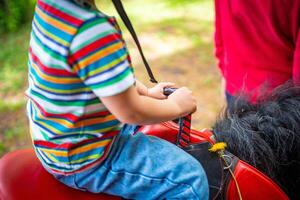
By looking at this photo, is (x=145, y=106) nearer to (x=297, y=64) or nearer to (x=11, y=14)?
(x=297, y=64)

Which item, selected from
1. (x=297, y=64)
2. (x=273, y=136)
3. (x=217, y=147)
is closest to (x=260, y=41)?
(x=297, y=64)

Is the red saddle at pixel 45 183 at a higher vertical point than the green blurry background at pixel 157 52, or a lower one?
higher

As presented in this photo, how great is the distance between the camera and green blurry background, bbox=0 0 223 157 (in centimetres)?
338

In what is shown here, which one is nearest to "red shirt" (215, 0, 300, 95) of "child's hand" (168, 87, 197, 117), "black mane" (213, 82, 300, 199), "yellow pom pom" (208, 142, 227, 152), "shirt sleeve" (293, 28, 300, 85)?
"shirt sleeve" (293, 28, 300, 85)

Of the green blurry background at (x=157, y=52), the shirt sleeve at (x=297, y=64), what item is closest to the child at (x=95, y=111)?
the shirt sleeve at (x=297, y=64)

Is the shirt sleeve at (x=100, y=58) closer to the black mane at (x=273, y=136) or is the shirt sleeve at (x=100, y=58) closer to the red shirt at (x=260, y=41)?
the black mane at (x=273, y=136)

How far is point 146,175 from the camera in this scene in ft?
3.46

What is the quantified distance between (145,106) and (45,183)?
1.28 feet

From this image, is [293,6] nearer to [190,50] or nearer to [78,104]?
[78,104]

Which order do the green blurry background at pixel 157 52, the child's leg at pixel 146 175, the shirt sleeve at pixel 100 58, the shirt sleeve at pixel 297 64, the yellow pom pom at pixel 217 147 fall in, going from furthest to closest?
the green blurry background at pixel 157 52 < the shirt sleeve at pixel 297 64 < the yellow pom pom at pixel 217 147 < the child's leg at pixel 146 175 < the shirt sleeve at pixel 100 58

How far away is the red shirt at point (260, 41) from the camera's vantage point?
4.84 feet

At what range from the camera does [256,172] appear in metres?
1.18

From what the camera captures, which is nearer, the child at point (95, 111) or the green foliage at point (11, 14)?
the child at point (95, 111)

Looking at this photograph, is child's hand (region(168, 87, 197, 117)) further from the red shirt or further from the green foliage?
the green foliage
